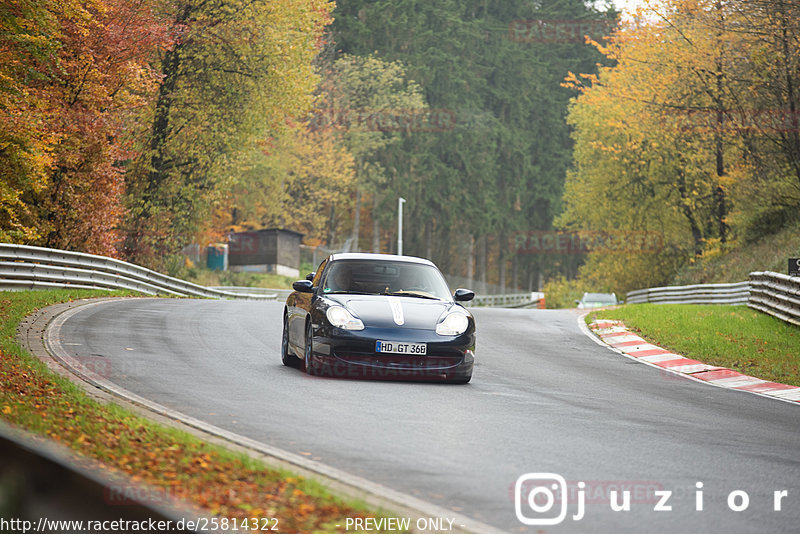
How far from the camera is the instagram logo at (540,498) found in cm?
593

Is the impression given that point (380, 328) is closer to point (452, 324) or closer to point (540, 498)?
point (452, 324)

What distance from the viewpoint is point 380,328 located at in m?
11.9

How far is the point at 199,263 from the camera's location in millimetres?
60969

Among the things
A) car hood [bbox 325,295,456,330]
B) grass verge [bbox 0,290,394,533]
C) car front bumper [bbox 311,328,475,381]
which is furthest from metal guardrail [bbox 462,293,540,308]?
grass verge [bbox 0,290,394,533]

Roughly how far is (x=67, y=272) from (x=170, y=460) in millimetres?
21684

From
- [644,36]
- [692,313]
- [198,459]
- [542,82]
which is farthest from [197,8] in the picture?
[542,82]

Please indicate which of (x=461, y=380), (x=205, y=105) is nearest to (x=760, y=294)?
(x=461, y=380)

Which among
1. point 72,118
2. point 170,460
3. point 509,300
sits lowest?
point 509,300

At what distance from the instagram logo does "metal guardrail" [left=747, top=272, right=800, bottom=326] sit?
1477 cm

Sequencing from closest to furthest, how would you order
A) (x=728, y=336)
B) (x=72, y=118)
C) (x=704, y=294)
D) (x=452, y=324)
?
(x=452, y=324) → (x=728, y=336) → (x=72, y=118) → (x=704, y=294)

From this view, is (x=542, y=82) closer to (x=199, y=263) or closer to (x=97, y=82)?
(x=199, y=263)

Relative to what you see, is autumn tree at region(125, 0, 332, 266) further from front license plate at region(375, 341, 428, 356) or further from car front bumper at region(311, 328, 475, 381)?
front license plate at region(375, 341, 428, 356)

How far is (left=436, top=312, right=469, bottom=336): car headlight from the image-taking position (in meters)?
12.1

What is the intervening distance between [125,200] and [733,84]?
75.9 ft
